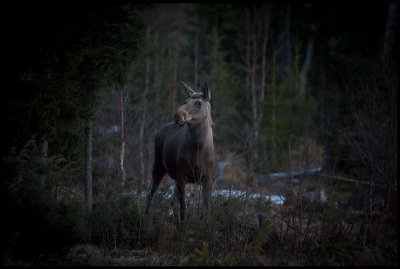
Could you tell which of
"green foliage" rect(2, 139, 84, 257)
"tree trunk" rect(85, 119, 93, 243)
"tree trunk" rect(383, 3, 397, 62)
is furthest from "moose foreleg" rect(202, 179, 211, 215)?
"tree trunk" rect(383, 3, 397, 62)

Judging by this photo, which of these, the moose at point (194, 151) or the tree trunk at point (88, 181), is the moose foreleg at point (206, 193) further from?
the tree trunk at point (88, 181)

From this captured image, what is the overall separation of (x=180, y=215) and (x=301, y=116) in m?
10.7

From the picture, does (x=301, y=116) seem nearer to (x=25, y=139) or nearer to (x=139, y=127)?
(x=139, y=127)

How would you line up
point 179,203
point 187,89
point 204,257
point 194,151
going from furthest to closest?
point 187,89 → point 179,203 → point 194,151 → point 204,257

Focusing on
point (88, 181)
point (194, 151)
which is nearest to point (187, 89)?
point (194, 151)

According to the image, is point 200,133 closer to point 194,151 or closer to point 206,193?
point 194,151

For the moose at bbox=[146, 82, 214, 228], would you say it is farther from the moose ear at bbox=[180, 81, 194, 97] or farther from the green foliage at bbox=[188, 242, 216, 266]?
the green foliage at bbox=[188, 242, 216, 266]

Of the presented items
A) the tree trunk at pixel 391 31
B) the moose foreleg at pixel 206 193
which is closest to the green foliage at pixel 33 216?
the moose foreleg at pixel 206 193

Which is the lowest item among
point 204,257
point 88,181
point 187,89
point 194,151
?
point 204,257

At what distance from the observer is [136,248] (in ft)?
18.2

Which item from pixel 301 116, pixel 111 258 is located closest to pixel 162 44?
pixel 301 116

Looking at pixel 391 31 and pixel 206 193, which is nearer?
pixel 206 193

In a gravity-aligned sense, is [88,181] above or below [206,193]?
above

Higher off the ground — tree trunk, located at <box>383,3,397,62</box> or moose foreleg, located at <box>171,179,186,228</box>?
tree trunk, located at <box>383,3,397,62</box>
